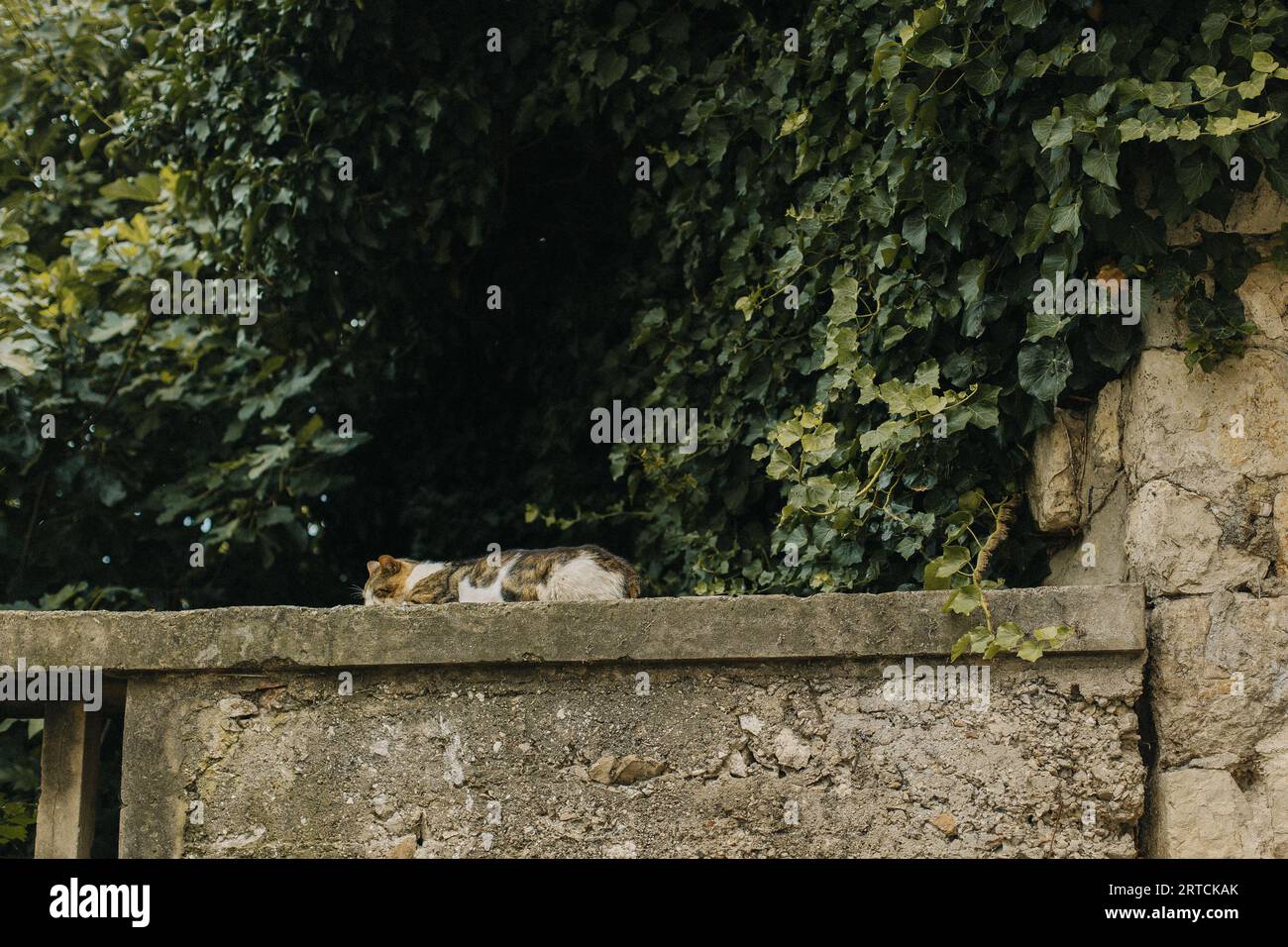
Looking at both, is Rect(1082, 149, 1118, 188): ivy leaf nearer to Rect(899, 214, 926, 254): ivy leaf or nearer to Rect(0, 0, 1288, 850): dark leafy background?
Rect(0, 0, 1288, 850): dark leafy background

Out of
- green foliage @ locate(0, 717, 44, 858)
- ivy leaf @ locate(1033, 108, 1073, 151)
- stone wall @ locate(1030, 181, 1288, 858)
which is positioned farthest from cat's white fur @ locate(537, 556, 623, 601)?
green foliage @ locate(0, 717, 44, 858)

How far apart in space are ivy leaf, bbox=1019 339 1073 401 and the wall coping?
0.52 meters

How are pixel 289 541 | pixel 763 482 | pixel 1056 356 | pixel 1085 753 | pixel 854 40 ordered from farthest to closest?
pixel 289 541
pixel 763 482
pixel 854 40
pixel 1056 356
pixel 1085 753

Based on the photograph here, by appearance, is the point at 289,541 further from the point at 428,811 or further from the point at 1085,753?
the point at 1085,753

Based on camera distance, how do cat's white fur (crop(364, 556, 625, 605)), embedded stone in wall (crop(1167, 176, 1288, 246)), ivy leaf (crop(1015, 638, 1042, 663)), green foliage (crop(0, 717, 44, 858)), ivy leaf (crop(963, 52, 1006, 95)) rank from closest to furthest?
ivy leaf (crop(1015, 638, 1042, 663)) → embedded stone in wall (crop(1167, 176, 1288, 246)) → ivy leaf (crop(963, 52, 1006, 95)) → cat's white fur (crop(364, 556, 625, 605)) → green foliage (crop(0, 717, 44, 858))

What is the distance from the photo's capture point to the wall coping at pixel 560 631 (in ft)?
9.78

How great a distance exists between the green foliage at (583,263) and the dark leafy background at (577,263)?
1 centimetres

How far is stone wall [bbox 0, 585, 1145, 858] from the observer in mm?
2980

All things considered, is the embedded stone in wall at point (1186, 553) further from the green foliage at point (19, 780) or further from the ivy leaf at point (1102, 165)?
the green foliage at point (19, 780)

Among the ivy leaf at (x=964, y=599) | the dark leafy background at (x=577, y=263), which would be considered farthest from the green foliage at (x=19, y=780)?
the ivy leaf at (x=964, y=599)

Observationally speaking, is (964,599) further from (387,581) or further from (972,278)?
(387,581)

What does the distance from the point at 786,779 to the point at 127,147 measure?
461cm

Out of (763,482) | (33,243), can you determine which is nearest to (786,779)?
(763,482)

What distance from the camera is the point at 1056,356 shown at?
321cm
